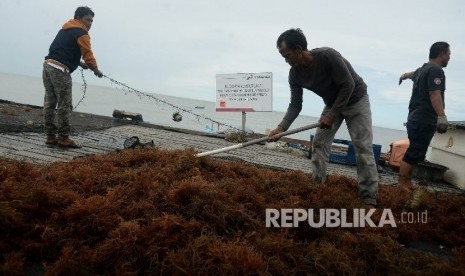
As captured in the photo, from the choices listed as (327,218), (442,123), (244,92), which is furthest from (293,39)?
(244,92)

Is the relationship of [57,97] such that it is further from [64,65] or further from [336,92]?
[336,92]

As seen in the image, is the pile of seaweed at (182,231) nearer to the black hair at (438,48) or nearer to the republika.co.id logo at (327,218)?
the republika.co.id logo at (327,218)

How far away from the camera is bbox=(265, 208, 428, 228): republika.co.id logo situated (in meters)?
3.33

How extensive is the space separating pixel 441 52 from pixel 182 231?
5.00 m

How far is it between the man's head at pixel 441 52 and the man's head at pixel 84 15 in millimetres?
6036

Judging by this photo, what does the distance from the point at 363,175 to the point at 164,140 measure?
580 centimetres

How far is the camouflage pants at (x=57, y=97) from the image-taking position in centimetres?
627

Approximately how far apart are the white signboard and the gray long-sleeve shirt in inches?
243

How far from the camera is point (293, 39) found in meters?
4.13

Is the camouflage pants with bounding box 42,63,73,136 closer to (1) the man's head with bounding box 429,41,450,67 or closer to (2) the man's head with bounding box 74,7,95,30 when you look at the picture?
(2) the man's head with bounding box 74,7,95,30

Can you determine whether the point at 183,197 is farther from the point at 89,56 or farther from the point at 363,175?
the point at 89,56

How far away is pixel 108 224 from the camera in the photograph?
2822mm

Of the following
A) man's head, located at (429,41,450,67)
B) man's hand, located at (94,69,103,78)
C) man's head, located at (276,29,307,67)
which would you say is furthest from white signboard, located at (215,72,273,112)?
man's head, located at (276,29,307,67)

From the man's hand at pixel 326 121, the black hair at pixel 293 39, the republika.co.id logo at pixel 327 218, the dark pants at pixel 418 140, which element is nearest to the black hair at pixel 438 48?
the dark pants at pixel 418 140
